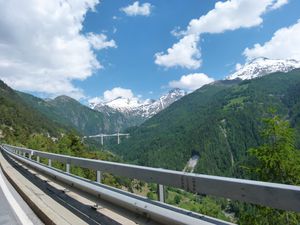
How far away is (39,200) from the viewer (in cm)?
845

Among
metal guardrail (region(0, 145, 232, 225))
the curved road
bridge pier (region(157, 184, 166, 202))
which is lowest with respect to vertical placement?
the curved road

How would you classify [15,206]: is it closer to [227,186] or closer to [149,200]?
[149,200]

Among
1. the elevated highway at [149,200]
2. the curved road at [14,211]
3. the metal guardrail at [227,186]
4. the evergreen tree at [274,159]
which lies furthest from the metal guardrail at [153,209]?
the evergreen tree at [274,159]

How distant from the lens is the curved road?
719 centimetres

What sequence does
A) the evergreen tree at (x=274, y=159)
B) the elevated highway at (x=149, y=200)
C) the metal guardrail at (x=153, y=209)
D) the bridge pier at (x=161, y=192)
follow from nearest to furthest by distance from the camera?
the elevated highway at (x=149, y=200) → the metal guardrail at (x=153, y=209) → the bridge pier at (x=161, y=192) → the evergreen tree at (x=274, y=159)

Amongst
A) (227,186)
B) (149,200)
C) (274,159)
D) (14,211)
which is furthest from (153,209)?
(274,159)

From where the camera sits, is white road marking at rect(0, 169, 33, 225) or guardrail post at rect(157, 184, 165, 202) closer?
guardrail post at rect(157, 184, 165, 202)

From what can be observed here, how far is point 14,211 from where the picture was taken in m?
8.25

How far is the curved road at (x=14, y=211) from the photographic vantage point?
23.6ft

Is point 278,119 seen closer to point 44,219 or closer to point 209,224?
point 44,219

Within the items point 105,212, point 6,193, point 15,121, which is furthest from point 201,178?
point 15,121

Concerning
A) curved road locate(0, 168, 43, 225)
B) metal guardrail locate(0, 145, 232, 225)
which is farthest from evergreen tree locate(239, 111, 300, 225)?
metal guardrail locate(0, 145, 232, 225)

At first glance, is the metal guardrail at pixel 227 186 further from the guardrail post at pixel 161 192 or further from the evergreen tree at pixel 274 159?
the evergreen tree at pixel 274 159

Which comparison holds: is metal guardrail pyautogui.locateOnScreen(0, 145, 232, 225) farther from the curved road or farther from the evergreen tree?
the evergreen tree
